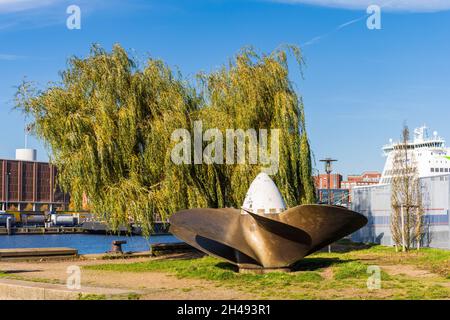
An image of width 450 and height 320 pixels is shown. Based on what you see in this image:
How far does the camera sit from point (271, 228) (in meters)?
16.5

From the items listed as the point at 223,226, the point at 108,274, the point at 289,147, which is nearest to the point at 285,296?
the point at 223,226

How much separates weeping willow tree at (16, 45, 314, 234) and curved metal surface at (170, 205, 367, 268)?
6.19m

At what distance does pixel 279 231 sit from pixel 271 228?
0.27 meters

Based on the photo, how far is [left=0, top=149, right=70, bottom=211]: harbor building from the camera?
123m

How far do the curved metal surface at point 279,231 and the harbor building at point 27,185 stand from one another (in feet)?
351

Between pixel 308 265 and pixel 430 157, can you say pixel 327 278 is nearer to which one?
pixel 308 265

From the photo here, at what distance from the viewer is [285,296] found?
1241 cm

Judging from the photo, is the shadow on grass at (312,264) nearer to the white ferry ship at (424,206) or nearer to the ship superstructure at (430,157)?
the white ferry ship at (424,206)

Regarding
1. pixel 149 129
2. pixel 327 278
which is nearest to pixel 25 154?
pixel 149 129

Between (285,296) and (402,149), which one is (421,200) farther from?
(285,296)

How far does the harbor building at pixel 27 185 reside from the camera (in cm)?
12256

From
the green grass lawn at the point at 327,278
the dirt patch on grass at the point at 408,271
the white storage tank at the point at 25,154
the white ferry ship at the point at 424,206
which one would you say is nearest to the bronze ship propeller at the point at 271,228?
the green grass lawn at the point at 327,278

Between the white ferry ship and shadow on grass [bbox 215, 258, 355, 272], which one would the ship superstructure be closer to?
the white ferry ship

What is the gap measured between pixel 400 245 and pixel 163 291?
17.4m
